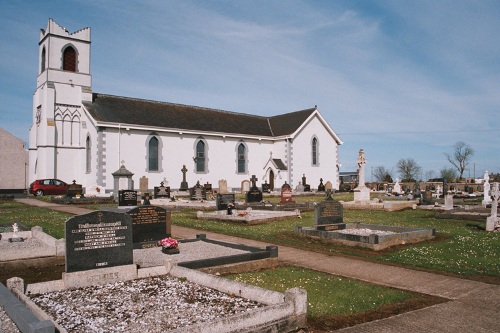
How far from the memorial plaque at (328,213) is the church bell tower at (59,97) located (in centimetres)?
3172

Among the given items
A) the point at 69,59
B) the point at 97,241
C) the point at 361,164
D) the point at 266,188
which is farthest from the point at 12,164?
the point at 97,241

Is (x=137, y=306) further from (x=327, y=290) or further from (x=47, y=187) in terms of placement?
(x=47, y=187)

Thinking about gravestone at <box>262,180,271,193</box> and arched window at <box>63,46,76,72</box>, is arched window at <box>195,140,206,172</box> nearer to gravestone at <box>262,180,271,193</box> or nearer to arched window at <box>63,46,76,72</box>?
gravestone at <box>262,180,271,193</box>

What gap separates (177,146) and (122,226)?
108ft

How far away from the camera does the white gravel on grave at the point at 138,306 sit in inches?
211

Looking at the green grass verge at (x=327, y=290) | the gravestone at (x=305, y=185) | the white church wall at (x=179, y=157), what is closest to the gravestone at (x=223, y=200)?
the green grass verge at (x=327, y=290)

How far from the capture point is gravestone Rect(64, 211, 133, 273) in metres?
7.42

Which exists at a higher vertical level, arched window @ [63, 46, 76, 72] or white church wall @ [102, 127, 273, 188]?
arched window @ [63, 46, 76, 72]

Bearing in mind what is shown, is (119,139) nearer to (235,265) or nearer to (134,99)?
(134,99)

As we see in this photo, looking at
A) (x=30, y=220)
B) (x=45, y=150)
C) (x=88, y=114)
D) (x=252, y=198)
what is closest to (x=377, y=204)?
(x=252, y=198)

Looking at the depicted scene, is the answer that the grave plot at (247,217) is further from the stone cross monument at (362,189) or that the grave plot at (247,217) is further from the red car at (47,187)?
the red car at (47,187)

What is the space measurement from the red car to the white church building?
6.32 feet

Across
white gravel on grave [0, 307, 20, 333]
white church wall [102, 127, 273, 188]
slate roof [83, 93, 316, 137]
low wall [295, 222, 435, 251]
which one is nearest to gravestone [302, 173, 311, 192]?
white church wall [102, 127, 273, 188]

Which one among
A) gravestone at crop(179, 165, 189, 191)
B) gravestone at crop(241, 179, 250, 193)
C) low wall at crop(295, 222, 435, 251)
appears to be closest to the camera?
low wall at crop(295, 222, 435, 251)
